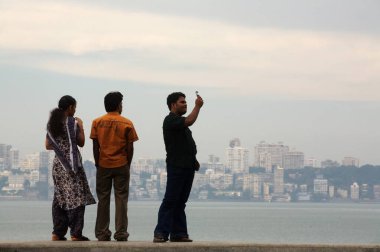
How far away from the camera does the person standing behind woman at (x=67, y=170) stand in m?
12.8

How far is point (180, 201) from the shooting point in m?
12.7

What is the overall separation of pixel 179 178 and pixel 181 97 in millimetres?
941

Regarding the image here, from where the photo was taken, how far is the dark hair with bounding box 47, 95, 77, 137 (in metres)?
12.9

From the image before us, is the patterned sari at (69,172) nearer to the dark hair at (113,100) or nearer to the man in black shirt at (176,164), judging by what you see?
the dark hair at (113,100)

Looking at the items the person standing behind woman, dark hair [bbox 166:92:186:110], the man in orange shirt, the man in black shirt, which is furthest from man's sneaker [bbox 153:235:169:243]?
dark hair [bbox 166:92:186:110]

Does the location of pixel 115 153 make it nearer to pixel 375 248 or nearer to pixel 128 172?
pixel 128 172

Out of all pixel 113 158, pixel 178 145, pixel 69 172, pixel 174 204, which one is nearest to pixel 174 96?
pixel 178 145

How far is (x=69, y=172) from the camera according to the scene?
12.9 m

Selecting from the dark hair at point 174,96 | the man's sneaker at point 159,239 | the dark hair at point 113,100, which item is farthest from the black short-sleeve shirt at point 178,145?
the man's sneaker at point 159,239

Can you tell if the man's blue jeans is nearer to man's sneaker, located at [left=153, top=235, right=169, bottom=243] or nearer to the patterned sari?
man's sneaker, located at [left=153, top=235, right=169, bottom=243]

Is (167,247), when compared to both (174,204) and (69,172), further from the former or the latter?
(69,172)

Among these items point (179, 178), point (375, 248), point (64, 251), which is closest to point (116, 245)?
point (64, 251)

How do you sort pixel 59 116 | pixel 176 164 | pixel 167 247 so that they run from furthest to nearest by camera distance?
pixel 59 116 → pixel 176 164 → pixel 167 247

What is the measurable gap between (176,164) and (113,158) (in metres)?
0.74
